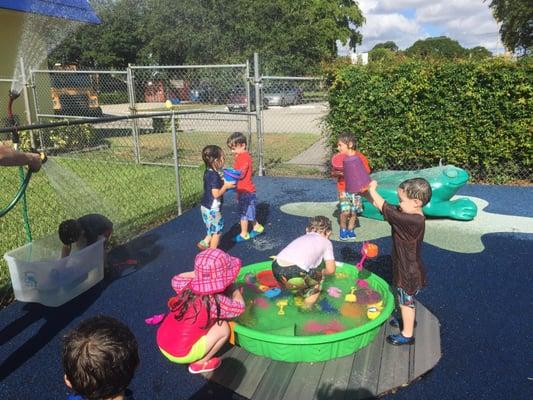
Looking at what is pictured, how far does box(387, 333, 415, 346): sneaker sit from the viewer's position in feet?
10.6

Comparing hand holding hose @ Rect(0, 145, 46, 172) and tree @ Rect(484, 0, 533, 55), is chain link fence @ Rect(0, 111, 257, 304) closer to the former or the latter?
hand holding hose @ Rect(0, 145, 46, 172)

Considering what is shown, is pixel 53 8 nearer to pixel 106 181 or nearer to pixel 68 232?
pixel 106 181

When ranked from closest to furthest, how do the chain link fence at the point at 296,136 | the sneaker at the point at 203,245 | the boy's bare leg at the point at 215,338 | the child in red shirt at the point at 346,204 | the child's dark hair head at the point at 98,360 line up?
the child's dark hair head at the point at 98,360, the boy's bare leg at the point at 215,338, the sneaker at the point at 203,245, the child in red shirt at the point at 346,204, the chain link fence at the point at 296,136

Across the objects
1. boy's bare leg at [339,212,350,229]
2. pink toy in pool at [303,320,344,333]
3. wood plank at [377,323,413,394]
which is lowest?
pink toy in pool at [303,320,344,333]

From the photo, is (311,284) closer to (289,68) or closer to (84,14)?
(84,14)

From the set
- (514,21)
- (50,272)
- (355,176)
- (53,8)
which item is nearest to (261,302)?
(355,176)

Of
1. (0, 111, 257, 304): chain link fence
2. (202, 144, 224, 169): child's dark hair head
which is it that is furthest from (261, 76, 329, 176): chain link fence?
(202, 144, 224, 169): child's dark hair head

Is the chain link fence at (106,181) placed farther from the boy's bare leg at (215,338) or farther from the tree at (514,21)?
the tree at (514,21)

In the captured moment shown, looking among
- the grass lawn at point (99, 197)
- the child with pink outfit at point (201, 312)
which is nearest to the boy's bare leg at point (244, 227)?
the grass lawn at point (99, 197)

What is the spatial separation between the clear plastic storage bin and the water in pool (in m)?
1.43

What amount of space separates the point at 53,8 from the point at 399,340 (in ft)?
39.3

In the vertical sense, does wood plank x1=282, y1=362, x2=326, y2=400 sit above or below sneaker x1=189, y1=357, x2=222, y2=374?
below

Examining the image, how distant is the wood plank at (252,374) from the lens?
282 centimetres

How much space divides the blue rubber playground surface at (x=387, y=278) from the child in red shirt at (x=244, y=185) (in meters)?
0.23
